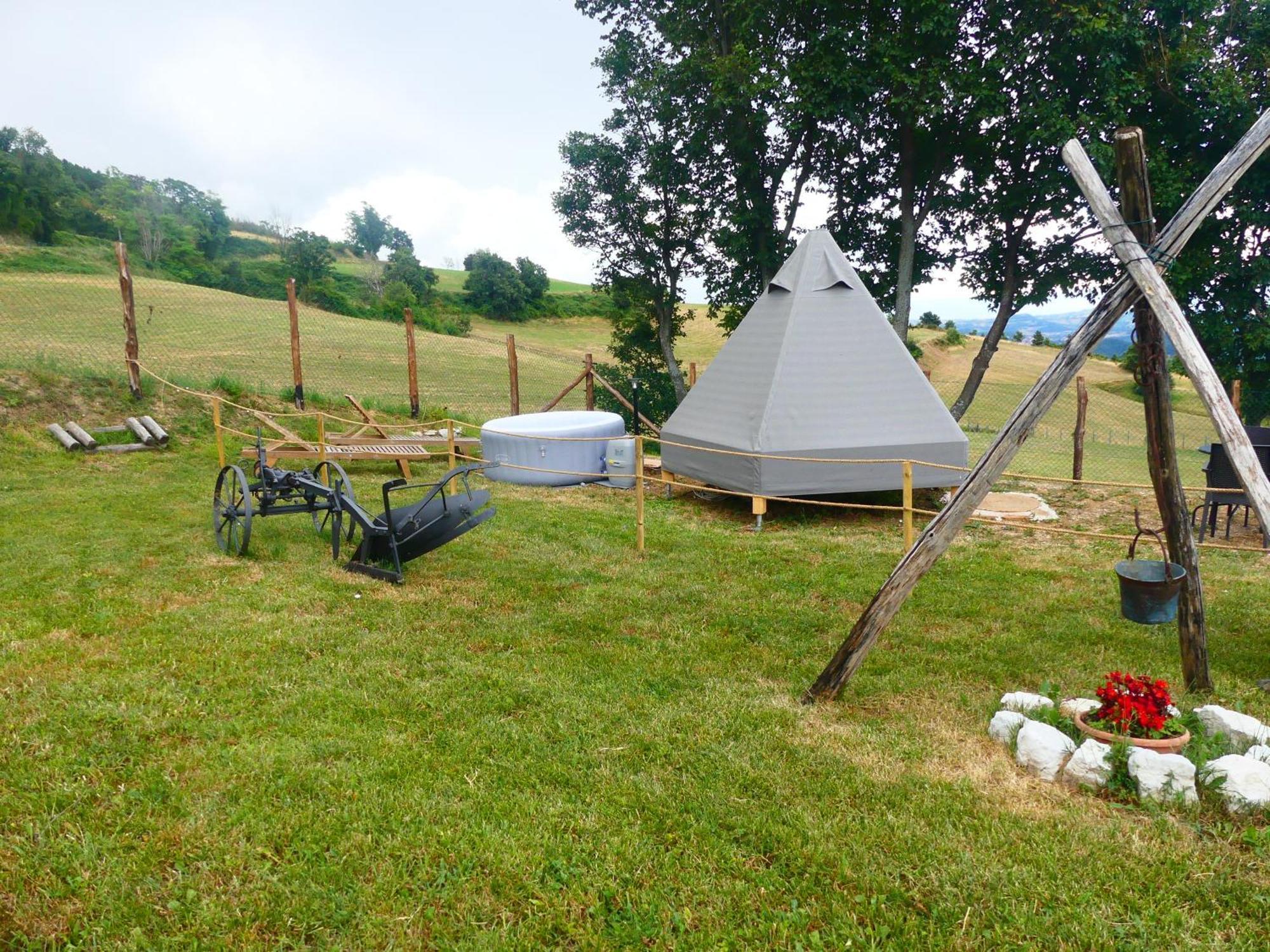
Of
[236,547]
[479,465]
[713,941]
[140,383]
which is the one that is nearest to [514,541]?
[479,465]

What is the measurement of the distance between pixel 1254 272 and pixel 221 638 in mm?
18406

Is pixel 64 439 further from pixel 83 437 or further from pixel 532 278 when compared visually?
pixel 532 278

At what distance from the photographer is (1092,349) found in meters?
4.13

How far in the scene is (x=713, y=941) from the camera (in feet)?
8.80

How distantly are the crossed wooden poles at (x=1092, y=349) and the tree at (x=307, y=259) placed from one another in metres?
51.8

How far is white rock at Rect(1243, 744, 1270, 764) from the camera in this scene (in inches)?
142

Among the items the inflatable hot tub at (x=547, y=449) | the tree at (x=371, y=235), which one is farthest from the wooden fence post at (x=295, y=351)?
the tree at (x=371, y=235)

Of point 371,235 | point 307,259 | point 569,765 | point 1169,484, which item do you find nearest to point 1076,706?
point 1169,484

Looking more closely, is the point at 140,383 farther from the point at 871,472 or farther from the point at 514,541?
the point at 871,472

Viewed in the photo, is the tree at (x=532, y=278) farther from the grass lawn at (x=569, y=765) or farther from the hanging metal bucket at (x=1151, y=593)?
the hanging metal bucket at (x=1151, y=593)

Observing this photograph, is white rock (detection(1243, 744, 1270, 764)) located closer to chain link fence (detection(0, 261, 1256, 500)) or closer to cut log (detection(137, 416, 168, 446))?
chain link fence (detection(0, 261, 1256, 500))

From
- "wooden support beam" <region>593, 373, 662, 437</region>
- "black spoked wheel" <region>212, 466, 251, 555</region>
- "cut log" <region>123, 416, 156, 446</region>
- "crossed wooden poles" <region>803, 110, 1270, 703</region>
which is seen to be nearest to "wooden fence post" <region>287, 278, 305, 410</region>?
"cut log" <region>123, 416, 156, 446</region>

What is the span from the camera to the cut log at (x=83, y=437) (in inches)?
474

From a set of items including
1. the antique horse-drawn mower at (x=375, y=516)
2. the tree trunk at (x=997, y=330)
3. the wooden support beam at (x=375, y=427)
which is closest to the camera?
the antique horse-drawn mower at (x=375, y=516)
